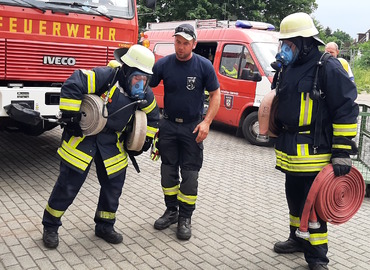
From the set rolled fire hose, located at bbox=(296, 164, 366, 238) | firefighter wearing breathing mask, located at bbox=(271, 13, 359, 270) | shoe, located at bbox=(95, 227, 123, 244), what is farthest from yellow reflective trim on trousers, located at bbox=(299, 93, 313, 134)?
shoe, located at bbox=(95, 227, 123, 244)

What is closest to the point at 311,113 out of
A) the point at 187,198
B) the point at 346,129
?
the point at 346,129

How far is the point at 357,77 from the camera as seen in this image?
2633 centimetres

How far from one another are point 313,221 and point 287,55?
1.35 metres

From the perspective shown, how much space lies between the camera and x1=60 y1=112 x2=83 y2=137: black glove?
3740 mm

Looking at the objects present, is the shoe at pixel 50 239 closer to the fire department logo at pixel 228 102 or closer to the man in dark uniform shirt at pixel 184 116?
the man in dark uniform shirt at pixel 184 116

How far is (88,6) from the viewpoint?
6.01m

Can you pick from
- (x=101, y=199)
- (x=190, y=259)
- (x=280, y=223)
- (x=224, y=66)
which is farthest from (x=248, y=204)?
(x=224, y=66)

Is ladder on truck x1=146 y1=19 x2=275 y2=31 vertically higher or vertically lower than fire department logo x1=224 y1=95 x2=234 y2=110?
higher

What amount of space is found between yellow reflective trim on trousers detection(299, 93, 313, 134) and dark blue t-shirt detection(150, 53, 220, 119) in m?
1.06

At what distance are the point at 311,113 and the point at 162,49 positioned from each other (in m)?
8.23

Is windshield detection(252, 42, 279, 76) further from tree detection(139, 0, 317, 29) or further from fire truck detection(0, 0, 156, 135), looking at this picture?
tree detection(139, 0, 317, 29)

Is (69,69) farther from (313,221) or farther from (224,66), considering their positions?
(224,66)

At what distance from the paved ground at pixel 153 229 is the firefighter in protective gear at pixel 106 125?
1.10 ft

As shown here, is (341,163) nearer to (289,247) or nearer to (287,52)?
(287,52)
